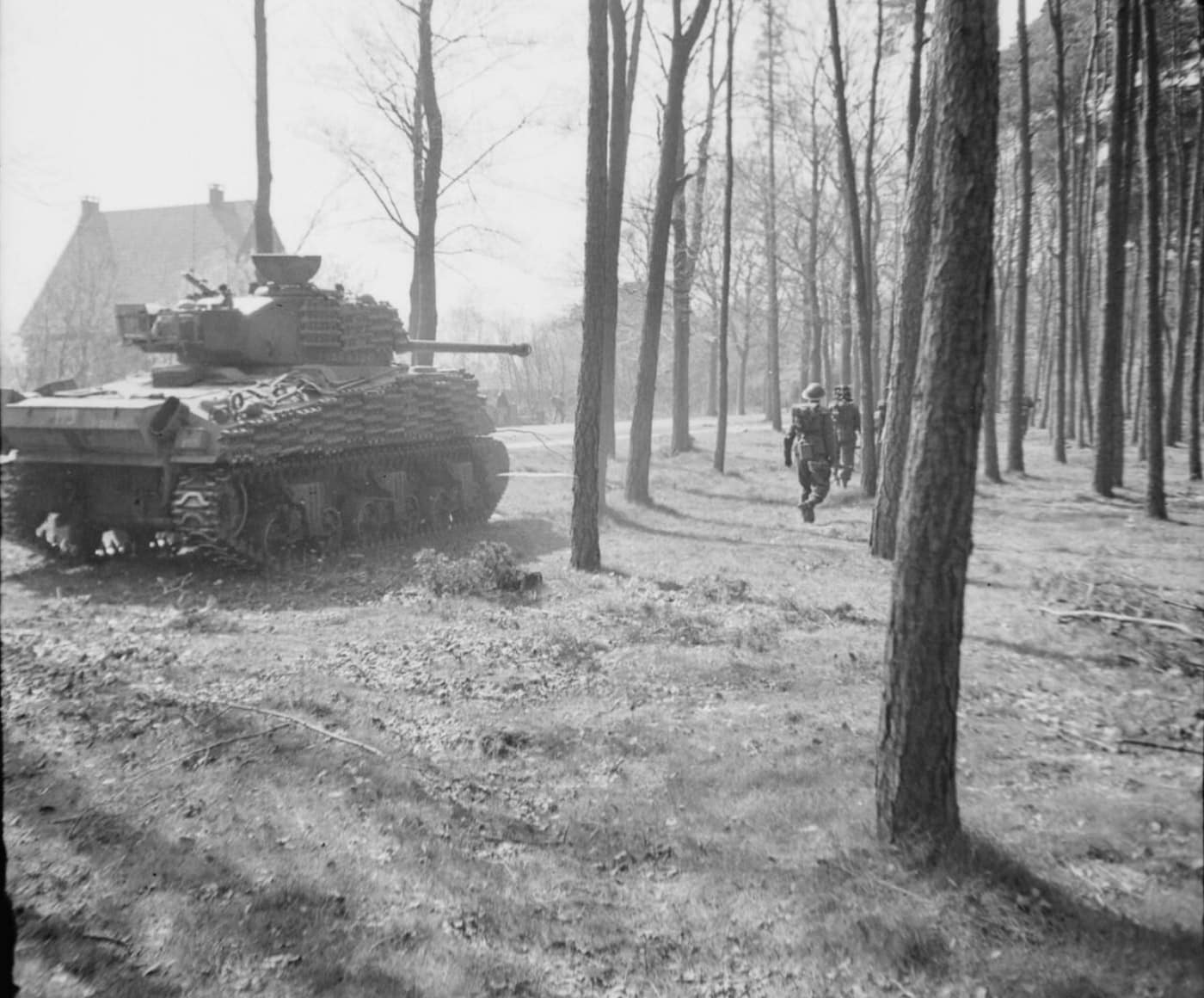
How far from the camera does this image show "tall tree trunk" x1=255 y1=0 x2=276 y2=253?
14.4 metres

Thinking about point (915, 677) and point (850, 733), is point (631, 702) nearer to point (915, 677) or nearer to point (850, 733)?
point (850, 733)

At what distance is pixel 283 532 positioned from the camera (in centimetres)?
1051

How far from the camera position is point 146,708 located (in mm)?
4785

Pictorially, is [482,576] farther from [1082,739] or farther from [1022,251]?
[1022,251]

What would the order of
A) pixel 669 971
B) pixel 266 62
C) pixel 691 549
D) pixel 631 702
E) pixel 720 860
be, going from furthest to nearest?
pixel 266 62
pixel 691 549
pixel 631 702
pixel 720 860
pixel 669 971

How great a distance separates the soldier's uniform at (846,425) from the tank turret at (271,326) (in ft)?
22.5

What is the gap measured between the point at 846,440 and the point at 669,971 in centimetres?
1257

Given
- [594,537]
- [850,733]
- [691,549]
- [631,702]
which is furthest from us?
[691,549]

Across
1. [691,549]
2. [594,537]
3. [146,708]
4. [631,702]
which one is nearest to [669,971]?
[631,702]

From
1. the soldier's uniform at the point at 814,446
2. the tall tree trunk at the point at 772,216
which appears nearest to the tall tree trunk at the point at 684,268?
the tall tree trunk at the point at 772,216

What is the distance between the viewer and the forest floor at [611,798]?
295cm

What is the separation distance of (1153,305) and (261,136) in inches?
505

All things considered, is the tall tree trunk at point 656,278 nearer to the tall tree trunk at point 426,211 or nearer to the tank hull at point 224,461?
the tank hull at point 224,461

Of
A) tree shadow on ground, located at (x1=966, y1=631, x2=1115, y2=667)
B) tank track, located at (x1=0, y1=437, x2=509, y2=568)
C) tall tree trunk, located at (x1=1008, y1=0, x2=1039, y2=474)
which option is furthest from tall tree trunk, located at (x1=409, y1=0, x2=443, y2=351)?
tree shadow on ground, located at (x1=966, y1=631, x2=1115, y2=667)
